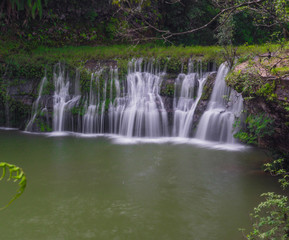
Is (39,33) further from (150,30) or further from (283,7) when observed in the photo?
(283,7)

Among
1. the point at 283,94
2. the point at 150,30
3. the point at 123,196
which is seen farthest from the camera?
the point at 150,30

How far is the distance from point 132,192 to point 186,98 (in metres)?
5.97

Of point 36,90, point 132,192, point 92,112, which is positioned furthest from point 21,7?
point 132,192

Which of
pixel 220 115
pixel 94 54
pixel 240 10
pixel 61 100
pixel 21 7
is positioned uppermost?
pixel 21 7

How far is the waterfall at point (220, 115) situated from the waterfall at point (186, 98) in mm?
481

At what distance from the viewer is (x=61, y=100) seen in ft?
43.8

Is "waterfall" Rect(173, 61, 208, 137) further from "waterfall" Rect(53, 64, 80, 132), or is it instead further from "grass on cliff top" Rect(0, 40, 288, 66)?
"waterfall" Rect(53, 64, 80, 132)

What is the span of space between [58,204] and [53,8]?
46.0 feet

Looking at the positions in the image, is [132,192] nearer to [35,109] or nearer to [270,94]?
[270,94]

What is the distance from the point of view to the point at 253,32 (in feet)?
63.6

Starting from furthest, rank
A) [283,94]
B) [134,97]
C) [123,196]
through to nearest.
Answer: [134,97], [123,196], [283,94]

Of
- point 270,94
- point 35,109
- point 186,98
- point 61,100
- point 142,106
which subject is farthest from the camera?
point 61,100

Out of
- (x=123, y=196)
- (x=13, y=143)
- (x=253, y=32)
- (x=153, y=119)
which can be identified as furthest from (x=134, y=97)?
(x=253, y=32)

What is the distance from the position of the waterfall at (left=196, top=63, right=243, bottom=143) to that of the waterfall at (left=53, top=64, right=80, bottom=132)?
16.0 feet
